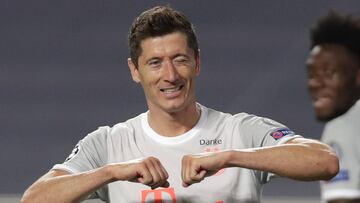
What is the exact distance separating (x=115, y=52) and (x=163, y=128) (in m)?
2.07

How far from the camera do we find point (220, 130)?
1.87 m

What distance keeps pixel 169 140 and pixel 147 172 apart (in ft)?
1.22

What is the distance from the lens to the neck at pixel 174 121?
1.86 m

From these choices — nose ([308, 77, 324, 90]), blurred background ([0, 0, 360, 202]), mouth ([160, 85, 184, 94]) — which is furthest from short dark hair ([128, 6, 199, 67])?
blurred background ([0, 0, 360, 202])

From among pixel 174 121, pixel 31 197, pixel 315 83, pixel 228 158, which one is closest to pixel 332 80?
pixel 315 83

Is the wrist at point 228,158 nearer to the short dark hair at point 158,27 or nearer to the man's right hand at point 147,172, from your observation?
the man's right hand at point 147,172

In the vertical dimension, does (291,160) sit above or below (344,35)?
below

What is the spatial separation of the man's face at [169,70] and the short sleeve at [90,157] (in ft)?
0.54

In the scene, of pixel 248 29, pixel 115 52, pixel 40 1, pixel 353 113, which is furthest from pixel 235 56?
pixel 353 113


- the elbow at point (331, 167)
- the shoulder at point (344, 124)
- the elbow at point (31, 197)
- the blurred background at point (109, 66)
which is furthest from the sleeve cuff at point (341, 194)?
the blurred background at point (109, 66)

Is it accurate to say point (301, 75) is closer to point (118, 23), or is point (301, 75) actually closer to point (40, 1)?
point (118, 23)

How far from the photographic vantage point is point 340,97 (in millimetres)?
1941

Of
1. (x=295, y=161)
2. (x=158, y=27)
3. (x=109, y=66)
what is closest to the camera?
(x=295, y=161)

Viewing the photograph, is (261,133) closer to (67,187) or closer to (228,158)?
(228,158)
